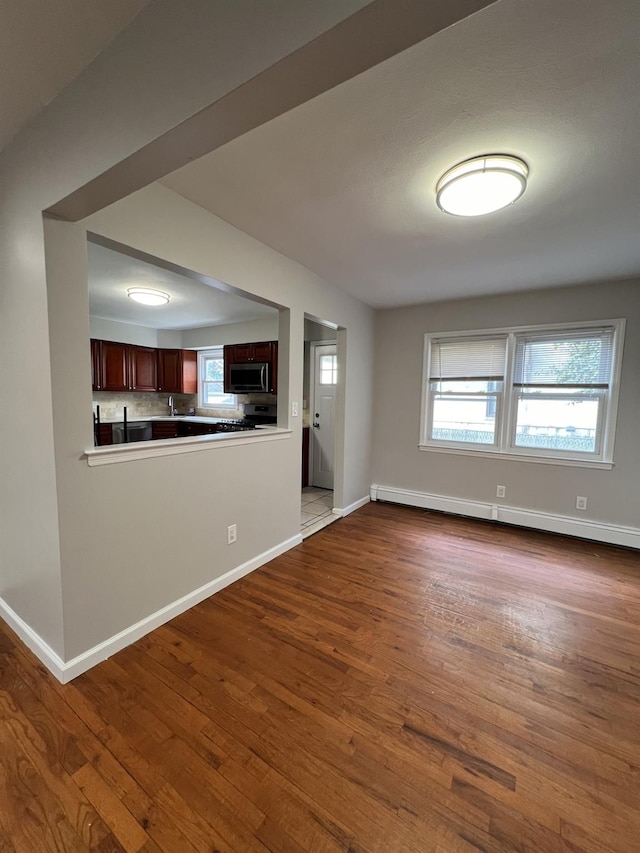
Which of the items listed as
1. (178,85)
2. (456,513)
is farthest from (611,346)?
(178,85)

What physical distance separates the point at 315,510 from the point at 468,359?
96.1 inches

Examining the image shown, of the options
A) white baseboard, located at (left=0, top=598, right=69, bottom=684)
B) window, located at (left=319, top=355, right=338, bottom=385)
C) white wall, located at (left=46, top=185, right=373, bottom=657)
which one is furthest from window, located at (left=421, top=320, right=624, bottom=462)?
white baseboard, located at (left=0, top=598, right=69, bottom=684)

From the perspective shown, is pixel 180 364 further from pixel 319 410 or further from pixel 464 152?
pixel 464 152

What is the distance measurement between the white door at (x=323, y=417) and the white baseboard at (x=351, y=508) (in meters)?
0.68

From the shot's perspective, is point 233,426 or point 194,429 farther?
point 194,429

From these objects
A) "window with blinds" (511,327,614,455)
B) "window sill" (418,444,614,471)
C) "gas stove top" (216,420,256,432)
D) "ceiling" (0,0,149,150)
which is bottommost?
"window sill" (418,444,614,471)

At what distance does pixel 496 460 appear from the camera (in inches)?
146

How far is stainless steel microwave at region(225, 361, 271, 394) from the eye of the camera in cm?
467

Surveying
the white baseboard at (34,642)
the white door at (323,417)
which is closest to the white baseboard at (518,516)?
the white door at (323,417)

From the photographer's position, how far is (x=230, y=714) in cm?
146

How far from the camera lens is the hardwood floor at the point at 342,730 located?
1.08 meters

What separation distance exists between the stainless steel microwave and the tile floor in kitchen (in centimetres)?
156

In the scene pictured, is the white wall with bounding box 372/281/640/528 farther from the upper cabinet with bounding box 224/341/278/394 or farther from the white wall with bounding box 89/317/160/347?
the white wall with bounding box 89/317/160/347

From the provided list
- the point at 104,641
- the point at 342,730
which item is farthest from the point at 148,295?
the point at 342,730
